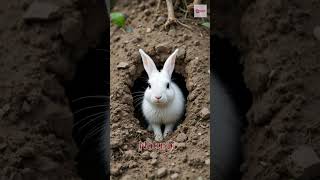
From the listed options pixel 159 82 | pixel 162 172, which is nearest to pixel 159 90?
pixel 159 82

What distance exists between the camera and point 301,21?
229 centimetres

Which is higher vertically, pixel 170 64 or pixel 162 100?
pixel 170 64

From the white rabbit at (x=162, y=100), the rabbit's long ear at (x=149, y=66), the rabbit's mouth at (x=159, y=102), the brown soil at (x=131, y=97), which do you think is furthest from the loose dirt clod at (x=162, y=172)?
the rabbit's long ear at (x=149, y=66)

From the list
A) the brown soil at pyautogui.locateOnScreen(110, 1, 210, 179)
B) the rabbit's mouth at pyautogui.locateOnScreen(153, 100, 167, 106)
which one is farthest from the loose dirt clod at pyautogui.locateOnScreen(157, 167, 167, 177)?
the rabbit's mouth at pyautogui.locateOnScreen(153, 100, 167, 106)

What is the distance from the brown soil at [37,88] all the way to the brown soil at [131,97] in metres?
0.14

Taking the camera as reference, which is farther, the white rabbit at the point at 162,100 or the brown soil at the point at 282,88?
the white rabbit at the point at 162,100

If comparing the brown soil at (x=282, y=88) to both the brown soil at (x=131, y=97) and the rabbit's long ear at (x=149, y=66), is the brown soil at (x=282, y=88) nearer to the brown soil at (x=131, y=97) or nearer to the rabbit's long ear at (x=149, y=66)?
the brown soil at (x=131, y=97)

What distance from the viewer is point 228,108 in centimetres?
236

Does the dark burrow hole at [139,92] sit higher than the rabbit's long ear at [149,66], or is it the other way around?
the rabbit's long ear at [149,66]

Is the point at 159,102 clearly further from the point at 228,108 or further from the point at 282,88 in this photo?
the point at 282,88

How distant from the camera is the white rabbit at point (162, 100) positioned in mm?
2291

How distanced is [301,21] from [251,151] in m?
0.49

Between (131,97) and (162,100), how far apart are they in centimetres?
13

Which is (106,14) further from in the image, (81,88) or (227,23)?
(227,23)
